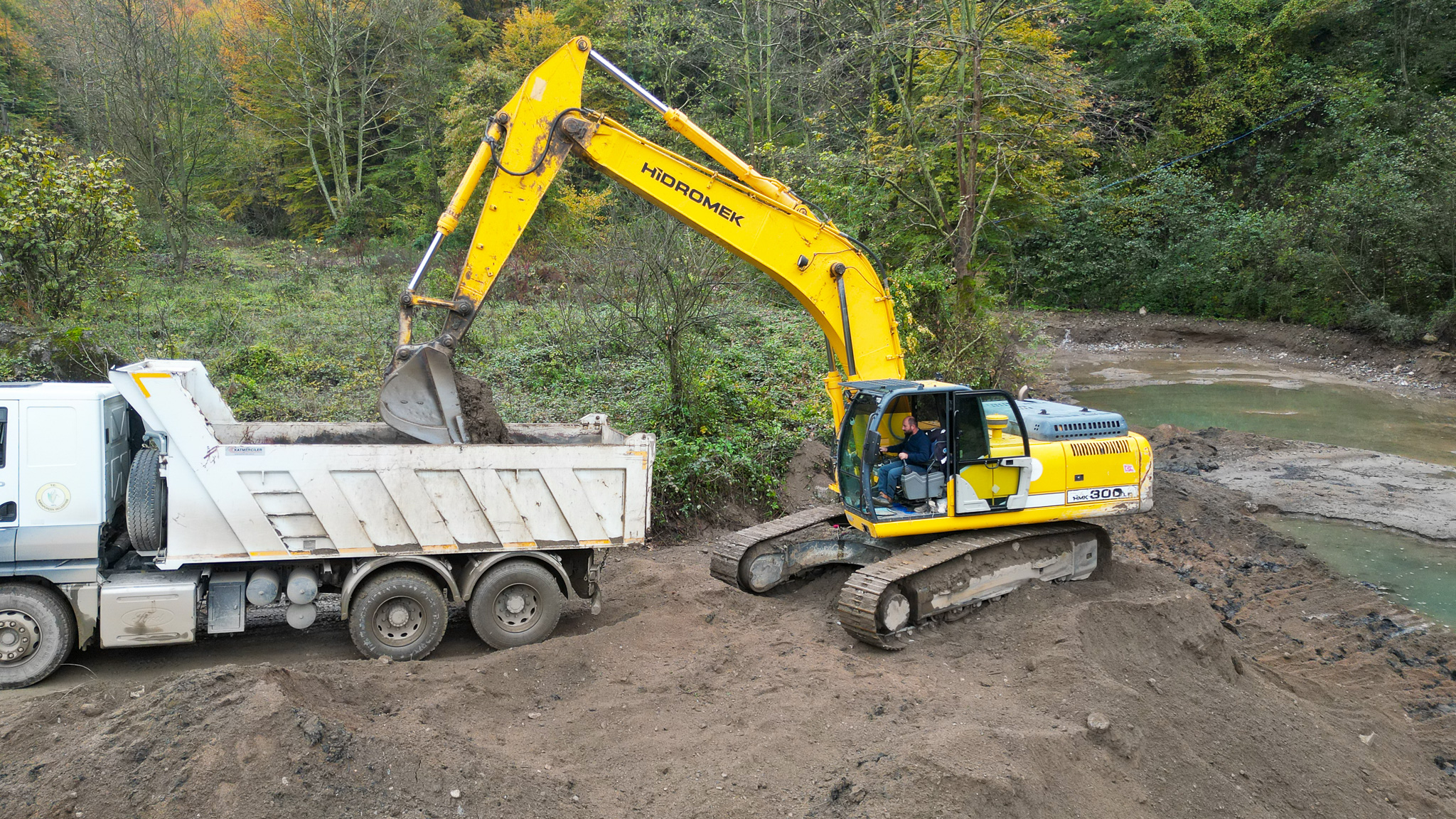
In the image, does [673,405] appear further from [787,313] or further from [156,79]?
[156,79]

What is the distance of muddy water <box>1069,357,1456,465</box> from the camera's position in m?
15.2

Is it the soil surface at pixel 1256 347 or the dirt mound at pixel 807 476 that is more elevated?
the soil surface at pixel 1256 347

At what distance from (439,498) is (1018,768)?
4337 mm

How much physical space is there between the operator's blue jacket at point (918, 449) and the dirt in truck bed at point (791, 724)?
1410 millimetres

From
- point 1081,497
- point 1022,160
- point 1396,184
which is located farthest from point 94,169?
point 1396,184

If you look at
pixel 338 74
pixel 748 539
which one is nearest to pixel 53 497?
pixel 748 539

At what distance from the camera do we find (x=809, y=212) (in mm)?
7871

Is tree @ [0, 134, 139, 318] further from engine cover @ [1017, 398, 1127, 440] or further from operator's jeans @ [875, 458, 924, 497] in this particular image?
engine cover @ [1017, 398, 1127, 440]

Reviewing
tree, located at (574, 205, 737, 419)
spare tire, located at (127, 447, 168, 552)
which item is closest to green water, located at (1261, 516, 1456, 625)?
tree, located at (574, 205, 737, 419)

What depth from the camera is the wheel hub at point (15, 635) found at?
603cm

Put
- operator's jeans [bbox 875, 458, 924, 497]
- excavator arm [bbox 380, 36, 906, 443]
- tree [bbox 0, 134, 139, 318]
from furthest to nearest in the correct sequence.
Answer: tree [bbox 0, 134, 139, 318] → operator's jeans [bbox 875, 458, 924, 497] → excavator arm [bbox 380, 36, 906, 443]

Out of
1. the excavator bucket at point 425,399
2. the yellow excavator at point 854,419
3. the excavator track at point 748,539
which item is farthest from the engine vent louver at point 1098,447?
the excavator bucket at point 425,399

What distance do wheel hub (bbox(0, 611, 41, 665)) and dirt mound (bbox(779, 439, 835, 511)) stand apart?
725cm

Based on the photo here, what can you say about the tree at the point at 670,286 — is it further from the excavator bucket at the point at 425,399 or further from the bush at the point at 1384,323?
the bush at the point at 1384,323
